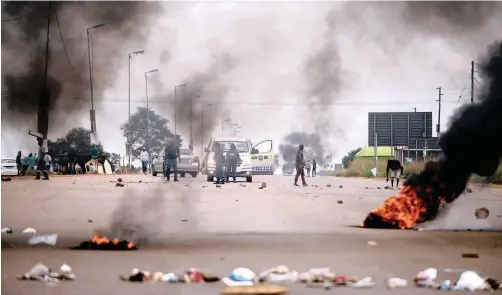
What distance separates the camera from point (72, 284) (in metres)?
5.61

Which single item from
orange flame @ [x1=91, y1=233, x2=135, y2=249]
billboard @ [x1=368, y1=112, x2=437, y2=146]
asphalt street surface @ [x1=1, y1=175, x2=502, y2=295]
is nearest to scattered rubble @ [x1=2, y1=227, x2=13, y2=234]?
asphalt street surface @ [x1=1, y1=175, x2=502, y2=295]

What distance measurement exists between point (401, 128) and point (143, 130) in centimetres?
293

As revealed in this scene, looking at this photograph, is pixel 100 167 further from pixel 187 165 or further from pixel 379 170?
pixel 187 165

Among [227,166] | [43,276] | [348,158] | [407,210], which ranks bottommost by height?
[43,276]

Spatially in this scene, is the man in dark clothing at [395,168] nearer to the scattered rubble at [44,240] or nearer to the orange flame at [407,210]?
the orange flame at [407,210]

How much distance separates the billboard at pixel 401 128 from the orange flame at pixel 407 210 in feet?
2.01

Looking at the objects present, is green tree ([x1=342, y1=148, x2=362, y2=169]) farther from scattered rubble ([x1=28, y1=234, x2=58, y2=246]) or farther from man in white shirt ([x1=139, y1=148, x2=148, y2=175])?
scattered rubble ([x1=28, y1=234, x2=58, y2=246])

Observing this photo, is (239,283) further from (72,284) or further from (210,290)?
(72,284)

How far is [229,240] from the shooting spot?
8.38 meters

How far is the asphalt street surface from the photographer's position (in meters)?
6.15

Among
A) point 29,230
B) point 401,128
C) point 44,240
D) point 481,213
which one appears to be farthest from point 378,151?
point 29,230

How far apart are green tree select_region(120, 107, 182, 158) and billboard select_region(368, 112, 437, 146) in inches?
92.9

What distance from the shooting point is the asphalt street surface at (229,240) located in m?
6.15

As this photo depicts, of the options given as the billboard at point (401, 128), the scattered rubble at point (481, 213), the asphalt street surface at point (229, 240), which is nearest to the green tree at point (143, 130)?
the asphalt street surface at point (229, 240)
